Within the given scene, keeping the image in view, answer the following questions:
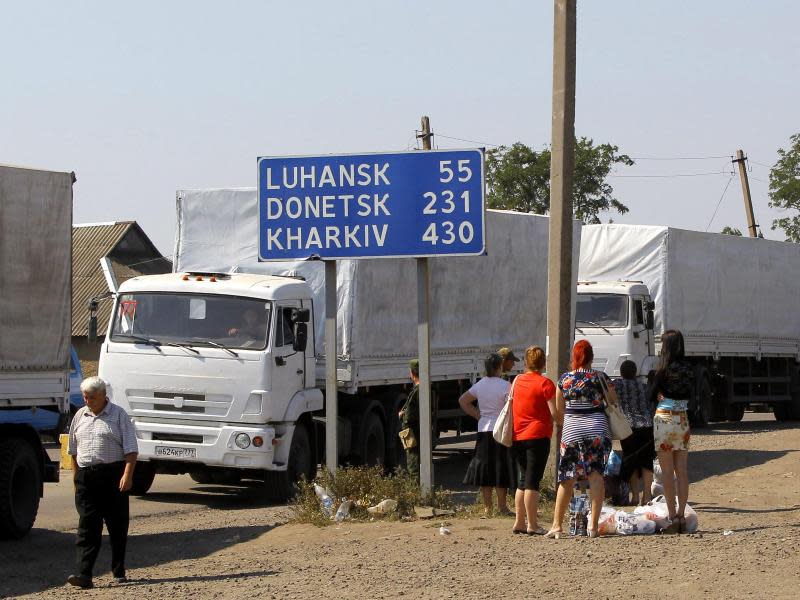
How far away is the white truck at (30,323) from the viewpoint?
12820 mm

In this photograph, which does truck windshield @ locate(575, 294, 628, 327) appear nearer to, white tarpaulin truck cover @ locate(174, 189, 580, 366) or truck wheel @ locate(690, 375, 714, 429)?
white tarpaulin truck cover @ locate(174, 189, 580, 366)

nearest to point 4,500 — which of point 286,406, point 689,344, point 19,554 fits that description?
point 19,554

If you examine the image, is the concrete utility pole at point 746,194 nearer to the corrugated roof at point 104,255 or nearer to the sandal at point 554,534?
the corrugated roof at point 104,255

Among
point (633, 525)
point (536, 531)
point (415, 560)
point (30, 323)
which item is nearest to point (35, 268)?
point (30, 323)

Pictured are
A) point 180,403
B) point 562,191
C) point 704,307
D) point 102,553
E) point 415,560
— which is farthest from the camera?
point 704,307

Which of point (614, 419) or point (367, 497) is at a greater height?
point (614, 419)

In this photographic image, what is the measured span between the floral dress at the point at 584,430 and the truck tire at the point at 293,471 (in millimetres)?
4903

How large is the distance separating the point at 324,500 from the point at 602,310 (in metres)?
12.5

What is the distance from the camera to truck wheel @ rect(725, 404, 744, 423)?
1188 inches

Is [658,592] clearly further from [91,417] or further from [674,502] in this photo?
[91,417]

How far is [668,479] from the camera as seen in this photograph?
1203 cm

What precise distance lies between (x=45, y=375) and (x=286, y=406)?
317 centimetres

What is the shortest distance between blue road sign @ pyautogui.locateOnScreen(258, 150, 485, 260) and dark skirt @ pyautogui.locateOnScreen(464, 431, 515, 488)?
6.14ft

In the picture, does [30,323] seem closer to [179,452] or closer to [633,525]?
[179,452]
